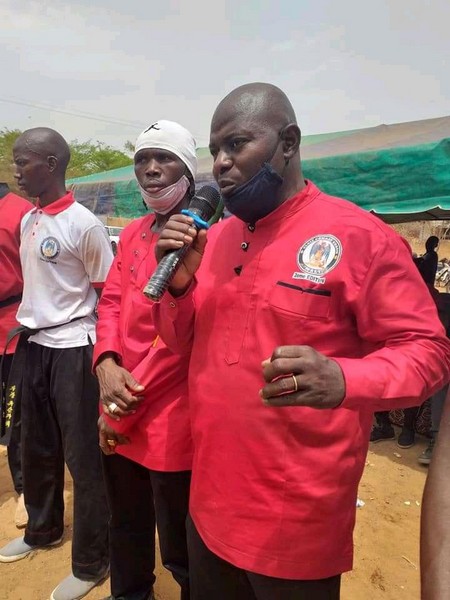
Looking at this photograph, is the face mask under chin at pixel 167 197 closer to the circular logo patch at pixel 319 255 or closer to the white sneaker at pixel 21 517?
the circular logo patch at pixel 319 255

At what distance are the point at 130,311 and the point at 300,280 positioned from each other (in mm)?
879

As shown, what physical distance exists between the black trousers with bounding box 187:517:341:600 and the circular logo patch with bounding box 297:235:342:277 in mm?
856

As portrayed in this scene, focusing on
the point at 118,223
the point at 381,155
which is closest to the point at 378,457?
the point at 381,155

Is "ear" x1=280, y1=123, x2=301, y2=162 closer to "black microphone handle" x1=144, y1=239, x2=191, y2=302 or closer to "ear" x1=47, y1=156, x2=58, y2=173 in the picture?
"black microphone handle" x1=144, y1=239, x2=191, y2=302

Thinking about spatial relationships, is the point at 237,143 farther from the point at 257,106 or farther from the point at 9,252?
the point at 9,252

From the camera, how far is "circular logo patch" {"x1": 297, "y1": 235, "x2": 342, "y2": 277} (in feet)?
4.19

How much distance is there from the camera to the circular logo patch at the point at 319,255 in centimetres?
128

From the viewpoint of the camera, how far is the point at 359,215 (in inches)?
53.2

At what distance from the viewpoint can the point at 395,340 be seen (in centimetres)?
122

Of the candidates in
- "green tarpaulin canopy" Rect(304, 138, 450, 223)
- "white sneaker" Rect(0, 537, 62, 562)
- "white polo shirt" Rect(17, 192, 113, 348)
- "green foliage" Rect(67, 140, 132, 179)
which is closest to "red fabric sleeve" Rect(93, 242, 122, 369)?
"white polo shirt" Rect(17, 192, 113, 348)

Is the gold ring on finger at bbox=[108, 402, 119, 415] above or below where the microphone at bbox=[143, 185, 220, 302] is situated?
below

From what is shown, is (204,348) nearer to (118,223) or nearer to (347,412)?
(347,412)

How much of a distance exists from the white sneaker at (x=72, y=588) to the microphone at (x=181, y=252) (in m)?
1.99

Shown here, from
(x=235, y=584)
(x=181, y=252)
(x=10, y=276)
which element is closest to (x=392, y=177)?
(x=10, y=276)
